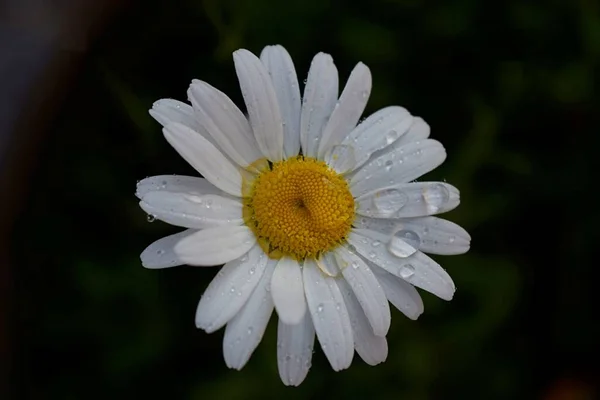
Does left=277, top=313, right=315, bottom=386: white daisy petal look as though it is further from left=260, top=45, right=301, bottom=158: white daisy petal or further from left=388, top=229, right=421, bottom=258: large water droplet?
left=260, top=45, right=301, bottom=158: white daisy petal

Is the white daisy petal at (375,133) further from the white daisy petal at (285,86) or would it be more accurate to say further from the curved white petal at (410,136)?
the white daisy petal at (285,86)

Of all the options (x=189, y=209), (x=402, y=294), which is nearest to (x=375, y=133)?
(x=402, y=294)

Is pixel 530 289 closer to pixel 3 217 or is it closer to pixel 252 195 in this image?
pixel 252 195

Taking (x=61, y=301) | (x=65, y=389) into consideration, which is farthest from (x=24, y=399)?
(x=61, y=301)

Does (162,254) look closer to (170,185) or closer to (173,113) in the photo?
(170,185)

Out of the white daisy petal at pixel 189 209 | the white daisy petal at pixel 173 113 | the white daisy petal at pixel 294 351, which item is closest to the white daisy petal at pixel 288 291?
the white daisy petal at pixel 294 351

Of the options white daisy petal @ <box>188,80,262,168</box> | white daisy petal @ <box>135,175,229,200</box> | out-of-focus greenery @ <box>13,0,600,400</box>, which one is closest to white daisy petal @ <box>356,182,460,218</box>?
white daisy petal @ <box>188,80,262,168</box>

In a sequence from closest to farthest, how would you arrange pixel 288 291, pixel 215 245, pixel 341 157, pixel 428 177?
pixel 215 245, pixel 288 291, pixel 341 157, pixel 428 177
